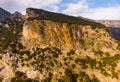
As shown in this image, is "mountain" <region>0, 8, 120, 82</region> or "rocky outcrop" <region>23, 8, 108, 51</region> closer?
"mountain" <region>0, 8, 120, 82</region>

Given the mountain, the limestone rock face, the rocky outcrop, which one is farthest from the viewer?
the limestone rock face

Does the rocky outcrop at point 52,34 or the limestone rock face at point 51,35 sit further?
the limestone rock face at point 51,35

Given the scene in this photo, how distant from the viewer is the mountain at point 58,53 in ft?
429

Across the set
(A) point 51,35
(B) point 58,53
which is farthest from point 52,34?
(B) point 58,53

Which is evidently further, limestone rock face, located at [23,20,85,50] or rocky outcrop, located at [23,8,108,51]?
limestone rock face, located at [23,20,85,50]

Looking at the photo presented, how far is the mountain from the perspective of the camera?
130625 mm

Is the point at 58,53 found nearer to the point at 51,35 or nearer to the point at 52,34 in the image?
the point at 51,35

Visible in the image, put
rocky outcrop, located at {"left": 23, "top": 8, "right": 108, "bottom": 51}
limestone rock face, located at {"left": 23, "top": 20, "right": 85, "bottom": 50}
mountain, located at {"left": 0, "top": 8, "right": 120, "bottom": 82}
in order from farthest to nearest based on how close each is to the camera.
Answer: limestone rock face, located at {"left": 23, "top": 20, "right": 85, "bottom": 50}
rocky outcrop, located at {"left": 23, "top": 8, "right": 108, "bottom": 51}
mountain, located at {"left": 0, "top": 8, "right": 120, "bottom": 82}

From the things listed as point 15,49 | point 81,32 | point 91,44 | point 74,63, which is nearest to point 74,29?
point 81,32

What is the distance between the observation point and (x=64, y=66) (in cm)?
13562

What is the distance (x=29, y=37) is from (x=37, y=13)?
31038 millimetres

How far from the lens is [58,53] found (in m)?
142

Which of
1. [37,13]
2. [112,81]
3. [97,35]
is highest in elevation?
[37,13]

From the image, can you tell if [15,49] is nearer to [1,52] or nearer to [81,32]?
[1,52]
